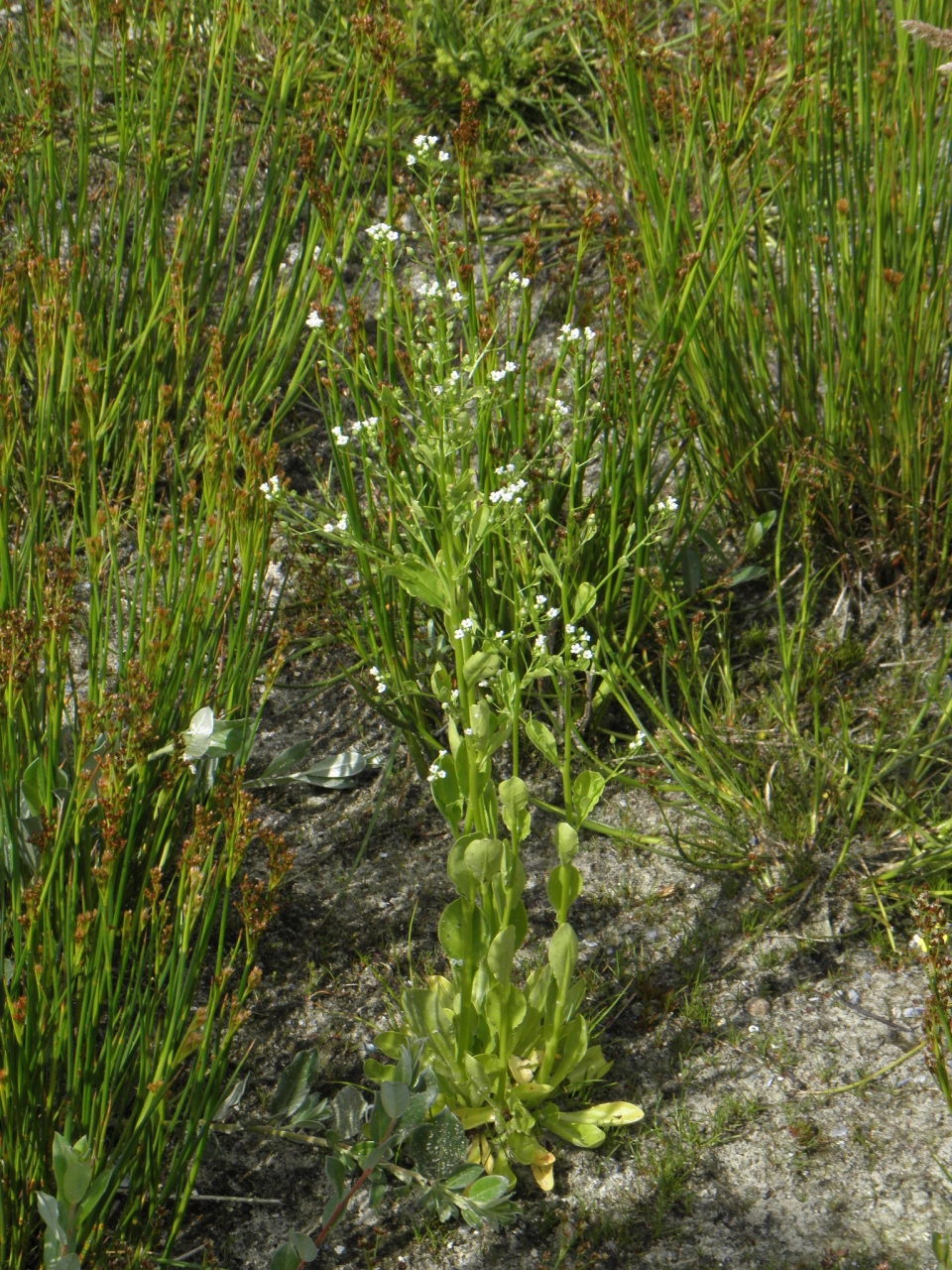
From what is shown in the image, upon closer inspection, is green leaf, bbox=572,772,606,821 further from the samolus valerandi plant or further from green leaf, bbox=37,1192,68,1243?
green leaf, bbox=37,1192,68,1243

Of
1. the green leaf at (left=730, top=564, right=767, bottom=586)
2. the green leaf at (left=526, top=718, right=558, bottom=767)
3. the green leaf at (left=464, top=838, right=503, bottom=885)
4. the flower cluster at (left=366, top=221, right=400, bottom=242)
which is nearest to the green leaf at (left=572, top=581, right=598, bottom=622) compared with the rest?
the green leaf at (left=526, top=718, right=558, bottom=767)

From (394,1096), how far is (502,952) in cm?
23

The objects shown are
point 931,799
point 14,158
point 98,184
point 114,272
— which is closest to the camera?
point 931,799

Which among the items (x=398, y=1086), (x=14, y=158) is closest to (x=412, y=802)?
(x=398, y=1086)

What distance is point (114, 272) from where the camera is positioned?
2.72 meters

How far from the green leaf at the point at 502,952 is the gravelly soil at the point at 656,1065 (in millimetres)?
323

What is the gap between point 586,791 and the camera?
1.72m

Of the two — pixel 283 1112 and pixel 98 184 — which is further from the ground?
pixel 98 184

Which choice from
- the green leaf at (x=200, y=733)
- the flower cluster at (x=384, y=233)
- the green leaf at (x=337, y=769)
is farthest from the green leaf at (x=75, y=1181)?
the flower cluster at (x=384, y=233)

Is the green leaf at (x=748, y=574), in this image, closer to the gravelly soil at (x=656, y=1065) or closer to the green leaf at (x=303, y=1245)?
the gravelly soil at (x=656, y=1065)

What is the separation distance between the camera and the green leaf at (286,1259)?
58.9 inches

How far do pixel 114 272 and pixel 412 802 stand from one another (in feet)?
4.70

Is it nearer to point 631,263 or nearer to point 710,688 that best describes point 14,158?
point 631,263

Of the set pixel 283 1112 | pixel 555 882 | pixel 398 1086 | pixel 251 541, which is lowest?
pixel 283 1112
